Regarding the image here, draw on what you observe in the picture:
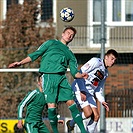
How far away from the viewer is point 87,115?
11.5 m

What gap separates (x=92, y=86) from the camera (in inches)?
454

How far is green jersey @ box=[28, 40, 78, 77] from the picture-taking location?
1054cm

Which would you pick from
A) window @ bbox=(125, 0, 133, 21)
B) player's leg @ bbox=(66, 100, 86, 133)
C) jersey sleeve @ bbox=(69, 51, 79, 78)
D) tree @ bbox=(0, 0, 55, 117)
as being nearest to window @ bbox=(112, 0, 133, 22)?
window @ bbox=(125, 0, 133, 21)

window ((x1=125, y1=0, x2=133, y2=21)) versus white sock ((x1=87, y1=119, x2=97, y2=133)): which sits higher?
window ((x1=125, y1=0, x2=133, y2=21))

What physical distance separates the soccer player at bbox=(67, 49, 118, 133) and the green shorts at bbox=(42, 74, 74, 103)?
71cm

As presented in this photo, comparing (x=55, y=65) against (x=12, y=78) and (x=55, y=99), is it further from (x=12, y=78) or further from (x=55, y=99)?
(x=12, y=78)

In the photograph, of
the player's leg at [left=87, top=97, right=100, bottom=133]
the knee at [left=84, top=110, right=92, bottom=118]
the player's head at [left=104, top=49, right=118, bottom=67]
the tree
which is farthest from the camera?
the tree

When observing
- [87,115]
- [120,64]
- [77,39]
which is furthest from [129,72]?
[87,115]

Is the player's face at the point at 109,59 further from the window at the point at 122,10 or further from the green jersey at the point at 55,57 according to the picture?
the window at the point at 122,10

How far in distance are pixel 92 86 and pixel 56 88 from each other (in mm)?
1106

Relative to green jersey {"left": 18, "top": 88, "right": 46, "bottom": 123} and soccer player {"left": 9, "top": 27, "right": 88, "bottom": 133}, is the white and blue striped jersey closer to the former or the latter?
soccer player {"left": 9, "top": 27, "right": 88, "bottom": 133}

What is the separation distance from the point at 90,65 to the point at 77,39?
782cm

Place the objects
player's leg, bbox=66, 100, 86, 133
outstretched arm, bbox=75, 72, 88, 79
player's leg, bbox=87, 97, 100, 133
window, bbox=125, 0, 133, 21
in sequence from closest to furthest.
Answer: outstretched arm, bbox=75, 72, 88, 79 < player's leg, bbox=66, 100, 86, 133 < player's leg, bbox=87, 97, 100, 133 < window, bbox=125, 0, 133, 21

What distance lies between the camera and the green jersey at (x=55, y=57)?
10.5 meters
